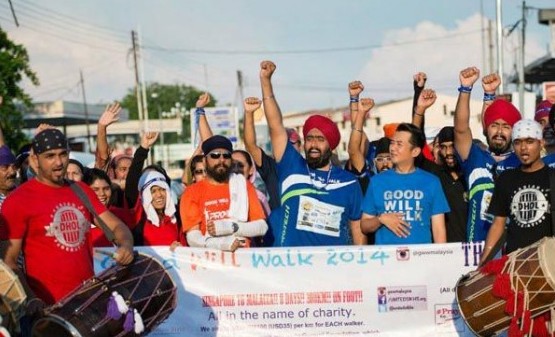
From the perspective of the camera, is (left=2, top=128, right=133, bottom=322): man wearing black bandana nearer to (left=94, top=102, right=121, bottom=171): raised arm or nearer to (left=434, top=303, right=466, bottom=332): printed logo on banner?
(left=94, top=102, right=121, bottom=171): raised arm

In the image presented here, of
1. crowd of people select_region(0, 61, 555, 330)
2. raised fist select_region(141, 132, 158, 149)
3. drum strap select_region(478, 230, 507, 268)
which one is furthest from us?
raised fist select_region(141, 132, 158, 149)

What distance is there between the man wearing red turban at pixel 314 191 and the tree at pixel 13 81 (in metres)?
30.5

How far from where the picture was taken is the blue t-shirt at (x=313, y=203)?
25.3 feet

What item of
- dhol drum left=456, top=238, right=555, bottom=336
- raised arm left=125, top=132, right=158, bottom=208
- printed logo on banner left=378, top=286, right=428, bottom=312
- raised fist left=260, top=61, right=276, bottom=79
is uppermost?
raised fist left=260, top=61, right=276, bottom=79

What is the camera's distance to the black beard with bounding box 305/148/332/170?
7762 millimetres

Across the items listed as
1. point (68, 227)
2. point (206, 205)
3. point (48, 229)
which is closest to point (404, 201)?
point (206, 205)

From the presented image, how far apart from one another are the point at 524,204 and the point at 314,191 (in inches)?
70.2

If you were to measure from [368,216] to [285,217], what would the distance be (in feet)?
2.36

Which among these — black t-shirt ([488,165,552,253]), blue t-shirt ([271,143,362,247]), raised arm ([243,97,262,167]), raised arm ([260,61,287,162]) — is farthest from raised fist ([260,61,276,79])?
black t-shirt ([488,165,552,253])

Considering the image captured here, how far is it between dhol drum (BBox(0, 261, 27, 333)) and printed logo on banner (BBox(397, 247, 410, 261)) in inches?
129

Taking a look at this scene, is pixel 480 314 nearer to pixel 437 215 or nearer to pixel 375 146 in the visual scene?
pixel 437 215

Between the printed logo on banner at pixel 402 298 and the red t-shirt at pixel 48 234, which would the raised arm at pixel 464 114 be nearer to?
the printed logo on banner at pixel 402 298

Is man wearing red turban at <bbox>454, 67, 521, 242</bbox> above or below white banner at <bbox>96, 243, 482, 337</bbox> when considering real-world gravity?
above

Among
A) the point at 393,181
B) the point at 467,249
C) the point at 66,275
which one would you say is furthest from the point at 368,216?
the point at 66,275
